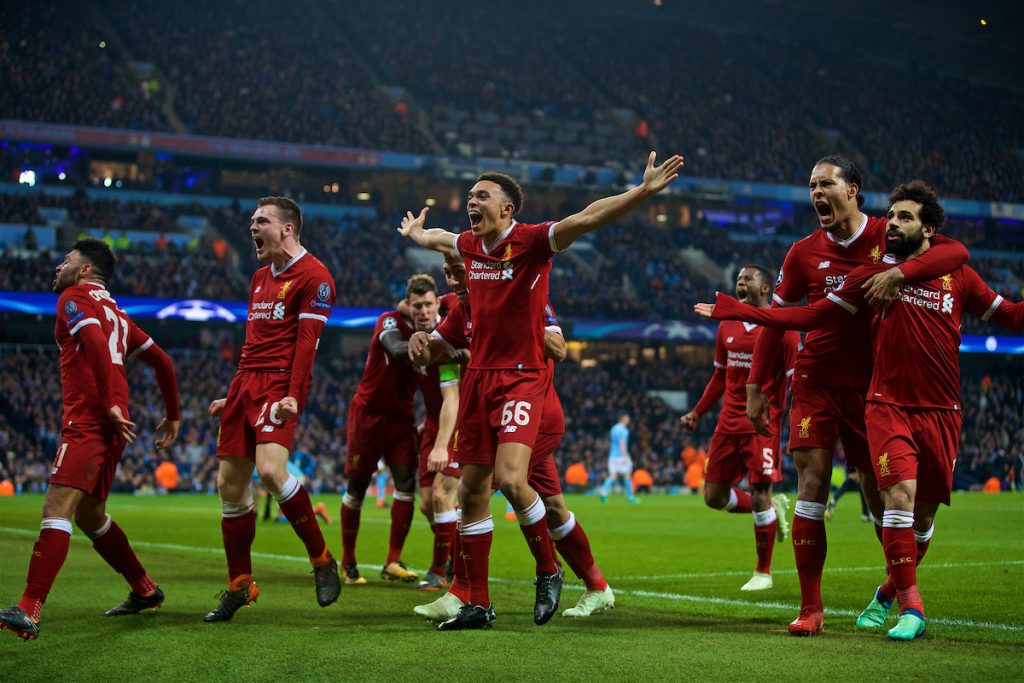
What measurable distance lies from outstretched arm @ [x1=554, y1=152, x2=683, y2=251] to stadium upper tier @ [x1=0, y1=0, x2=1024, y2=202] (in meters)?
39.4

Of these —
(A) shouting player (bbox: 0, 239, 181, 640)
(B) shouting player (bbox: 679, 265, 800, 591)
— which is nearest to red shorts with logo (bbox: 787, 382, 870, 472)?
(B) shouting player (bbox: 679, 265, 800, 591)

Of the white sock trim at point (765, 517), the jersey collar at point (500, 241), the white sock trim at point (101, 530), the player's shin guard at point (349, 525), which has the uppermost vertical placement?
the jersey collar at point (500, 241)

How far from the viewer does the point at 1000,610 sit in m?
7.55

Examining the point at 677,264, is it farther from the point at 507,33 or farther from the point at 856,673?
the point at 856,673

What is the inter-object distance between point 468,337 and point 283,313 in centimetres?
126

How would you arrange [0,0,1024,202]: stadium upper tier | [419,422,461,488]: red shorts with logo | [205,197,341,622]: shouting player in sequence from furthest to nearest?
1. [0,0,1024,202]: stadium upper tier
2. [419,422,461,488]: red shorts with logo
3. [205,197,341,622]: shouting player

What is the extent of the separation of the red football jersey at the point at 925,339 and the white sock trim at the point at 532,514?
2116 mm

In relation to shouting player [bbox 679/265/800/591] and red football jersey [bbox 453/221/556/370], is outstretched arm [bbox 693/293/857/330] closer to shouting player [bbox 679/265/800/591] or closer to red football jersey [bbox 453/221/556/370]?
red football jersey [bbox 453/221/556/370]

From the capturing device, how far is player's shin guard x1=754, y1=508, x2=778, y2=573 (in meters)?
9.52

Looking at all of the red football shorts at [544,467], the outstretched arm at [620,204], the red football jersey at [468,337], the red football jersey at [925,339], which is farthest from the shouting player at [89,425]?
the red football jersey at [925,339]

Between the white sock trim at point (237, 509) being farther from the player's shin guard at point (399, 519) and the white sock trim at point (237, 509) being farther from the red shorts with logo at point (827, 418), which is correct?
the red shorts with logo at point (827, 418)

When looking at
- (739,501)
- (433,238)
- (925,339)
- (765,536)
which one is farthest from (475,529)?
(739,501)

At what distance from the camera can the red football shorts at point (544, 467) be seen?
7.30m

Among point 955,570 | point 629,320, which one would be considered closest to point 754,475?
point 955,570
